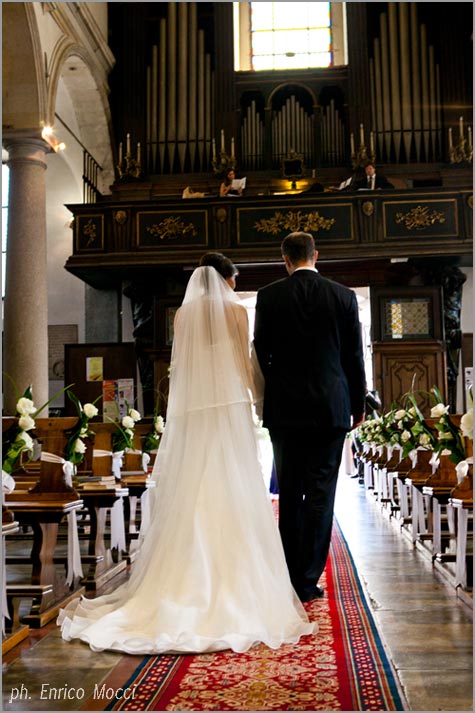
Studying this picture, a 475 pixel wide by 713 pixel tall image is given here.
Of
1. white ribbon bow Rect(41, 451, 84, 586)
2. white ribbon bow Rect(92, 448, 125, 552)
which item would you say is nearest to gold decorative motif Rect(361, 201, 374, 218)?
white ribbon bow Rect(92, 448, 125, 552)

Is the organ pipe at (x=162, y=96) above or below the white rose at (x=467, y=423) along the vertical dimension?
above

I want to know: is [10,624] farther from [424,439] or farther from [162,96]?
[162,96]

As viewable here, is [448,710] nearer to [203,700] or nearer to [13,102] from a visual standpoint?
[203,700]

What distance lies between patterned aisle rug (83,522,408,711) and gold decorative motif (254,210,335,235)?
11.0 meters

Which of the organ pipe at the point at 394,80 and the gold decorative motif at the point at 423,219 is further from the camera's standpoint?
the organ pipe at the point at 394,80

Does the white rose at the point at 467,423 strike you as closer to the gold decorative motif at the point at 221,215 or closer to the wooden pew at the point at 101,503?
the wooden pew at the point at 101,503

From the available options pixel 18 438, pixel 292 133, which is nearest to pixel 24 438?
pixel 18 438

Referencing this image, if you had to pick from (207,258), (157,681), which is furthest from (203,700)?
(207,258)

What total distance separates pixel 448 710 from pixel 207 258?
9.21ft

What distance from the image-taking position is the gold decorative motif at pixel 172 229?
14.5 meters

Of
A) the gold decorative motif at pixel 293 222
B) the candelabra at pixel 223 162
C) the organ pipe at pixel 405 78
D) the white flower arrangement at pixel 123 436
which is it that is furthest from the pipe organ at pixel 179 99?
the white flower arrangement at pixel 123 436

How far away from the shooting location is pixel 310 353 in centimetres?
459

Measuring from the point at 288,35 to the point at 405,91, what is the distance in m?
2.90

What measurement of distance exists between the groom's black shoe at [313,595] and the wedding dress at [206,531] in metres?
0.38
